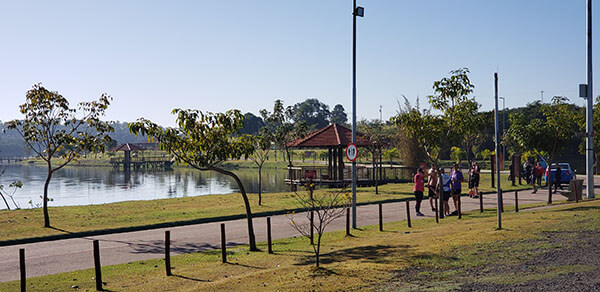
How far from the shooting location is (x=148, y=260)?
41.6ft

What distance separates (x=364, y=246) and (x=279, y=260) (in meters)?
2.15

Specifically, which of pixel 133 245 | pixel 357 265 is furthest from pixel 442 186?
pixel 133 245

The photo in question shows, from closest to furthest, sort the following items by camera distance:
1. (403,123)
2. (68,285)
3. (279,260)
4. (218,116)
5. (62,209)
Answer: (68,285) → (279,260) → (218,116) → (403,123) → (62,209)

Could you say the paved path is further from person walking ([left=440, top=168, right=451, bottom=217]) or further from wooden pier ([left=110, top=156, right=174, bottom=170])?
wooden pier ([left=110, top=156, right=174, bottom=170])

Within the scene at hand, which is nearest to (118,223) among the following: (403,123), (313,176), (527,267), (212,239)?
(212,239)

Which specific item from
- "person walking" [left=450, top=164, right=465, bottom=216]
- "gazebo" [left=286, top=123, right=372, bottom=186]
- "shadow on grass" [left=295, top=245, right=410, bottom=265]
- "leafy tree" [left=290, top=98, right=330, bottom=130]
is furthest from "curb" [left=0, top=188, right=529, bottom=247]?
"leafy tree" [left=290, top=98, right=330, bottom=130]

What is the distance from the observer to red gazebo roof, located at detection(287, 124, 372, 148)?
121ft

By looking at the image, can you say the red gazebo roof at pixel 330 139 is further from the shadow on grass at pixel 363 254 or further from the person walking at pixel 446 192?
the shadow on grass at pixel 363 254

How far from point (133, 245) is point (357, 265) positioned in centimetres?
707

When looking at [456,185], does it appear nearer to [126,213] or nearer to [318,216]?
[318,216]

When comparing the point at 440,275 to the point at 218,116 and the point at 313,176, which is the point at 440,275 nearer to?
the point at 218,116

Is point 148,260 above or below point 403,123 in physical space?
below

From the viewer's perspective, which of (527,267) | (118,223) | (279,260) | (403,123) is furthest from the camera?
(403,123)

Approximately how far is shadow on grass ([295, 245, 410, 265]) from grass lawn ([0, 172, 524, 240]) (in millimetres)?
8750
